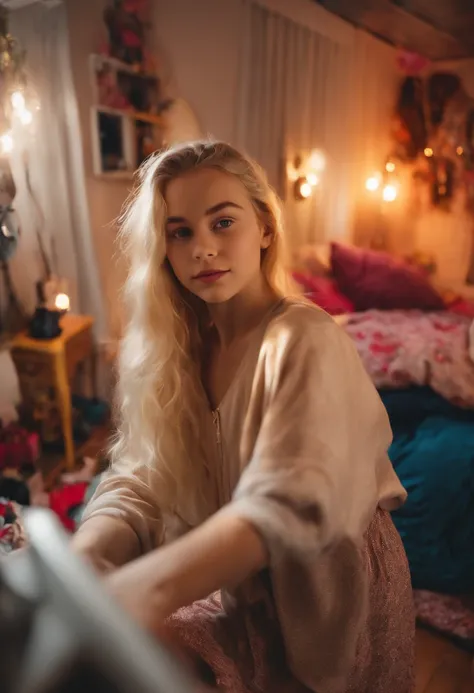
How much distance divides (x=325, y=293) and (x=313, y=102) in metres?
1.14

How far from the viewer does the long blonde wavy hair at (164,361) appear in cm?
76

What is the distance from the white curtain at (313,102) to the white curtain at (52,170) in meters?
0.83

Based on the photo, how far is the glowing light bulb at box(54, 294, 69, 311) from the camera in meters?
2.05

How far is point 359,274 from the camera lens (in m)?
2.69

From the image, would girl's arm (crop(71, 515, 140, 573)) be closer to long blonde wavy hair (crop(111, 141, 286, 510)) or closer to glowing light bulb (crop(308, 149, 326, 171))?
long blonde wavy hair (crop(111, 141, 286, 510))

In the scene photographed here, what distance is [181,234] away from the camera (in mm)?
714

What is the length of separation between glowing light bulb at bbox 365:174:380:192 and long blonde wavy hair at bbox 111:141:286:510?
2.83 metres

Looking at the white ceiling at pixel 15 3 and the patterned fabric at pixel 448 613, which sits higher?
the white ceiling at pixel 15 3

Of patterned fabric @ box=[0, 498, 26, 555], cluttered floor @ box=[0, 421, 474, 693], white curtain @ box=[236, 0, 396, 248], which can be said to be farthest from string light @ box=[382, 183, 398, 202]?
patterned fabric @ box=[0, 498, 26, 555]

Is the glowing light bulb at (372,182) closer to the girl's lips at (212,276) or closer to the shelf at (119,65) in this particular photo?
the shelf at (119,65)

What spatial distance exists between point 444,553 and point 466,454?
259mm

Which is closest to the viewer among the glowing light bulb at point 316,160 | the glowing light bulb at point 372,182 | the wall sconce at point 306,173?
the wall sconce at point 306,173

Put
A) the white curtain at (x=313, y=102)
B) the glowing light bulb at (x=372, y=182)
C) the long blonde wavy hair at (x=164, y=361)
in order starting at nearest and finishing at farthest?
the long blonde wavy hair at (x=164, y=361) < the white curtain at (x=313, y=102) < the glowing light bulb at (x=372, y=182)

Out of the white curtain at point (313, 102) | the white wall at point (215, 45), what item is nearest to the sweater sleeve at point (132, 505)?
the white wall at point (215, 45)
